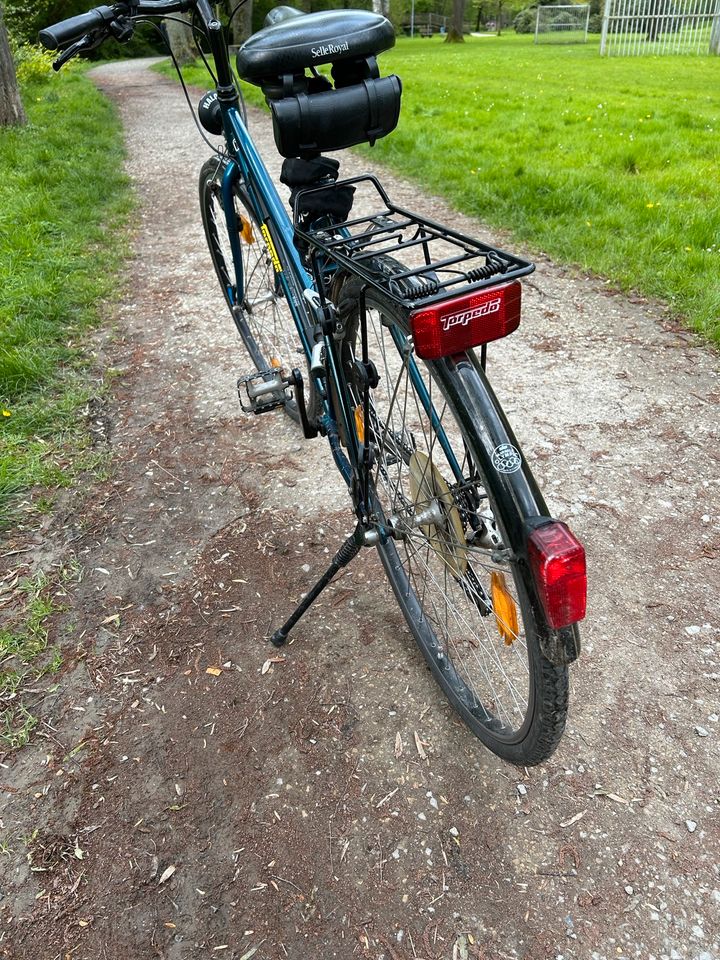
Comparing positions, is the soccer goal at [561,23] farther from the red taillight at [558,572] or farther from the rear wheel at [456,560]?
the red taillight at [558,572]

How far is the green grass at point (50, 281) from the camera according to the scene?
3.43 metres

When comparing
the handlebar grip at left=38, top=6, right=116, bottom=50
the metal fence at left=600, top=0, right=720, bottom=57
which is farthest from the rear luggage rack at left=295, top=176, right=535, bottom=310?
the metal fence at left=600, top=0, right=720, bottom=57

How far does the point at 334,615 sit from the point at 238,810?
762 millimetres

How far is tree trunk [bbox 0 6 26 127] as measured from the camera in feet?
29.1

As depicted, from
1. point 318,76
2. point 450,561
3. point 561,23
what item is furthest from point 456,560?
point 561,23

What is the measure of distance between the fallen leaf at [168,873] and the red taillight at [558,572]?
4.05 feet

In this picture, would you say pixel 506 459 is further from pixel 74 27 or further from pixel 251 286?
pixel 251 286

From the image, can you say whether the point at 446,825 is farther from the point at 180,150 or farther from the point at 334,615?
the point at 180,150

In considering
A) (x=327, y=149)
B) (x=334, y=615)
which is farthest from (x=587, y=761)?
(x=327, y=149)

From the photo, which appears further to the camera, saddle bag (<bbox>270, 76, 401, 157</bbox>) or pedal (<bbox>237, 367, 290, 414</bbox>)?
pedal (<bbox>237, 367, 290, 414</bbox>)

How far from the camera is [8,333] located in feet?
13.7

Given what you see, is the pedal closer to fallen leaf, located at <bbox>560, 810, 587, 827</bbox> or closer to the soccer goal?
fallen leaf, located at <bbox>560, 810, 587, 827</bbox>

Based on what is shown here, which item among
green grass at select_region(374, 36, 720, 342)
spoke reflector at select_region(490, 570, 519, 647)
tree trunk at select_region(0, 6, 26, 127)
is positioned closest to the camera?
spoke reflector at select_region(490, 570, 519, 647)

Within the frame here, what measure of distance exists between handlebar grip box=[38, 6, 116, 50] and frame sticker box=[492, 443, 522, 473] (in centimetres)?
196
